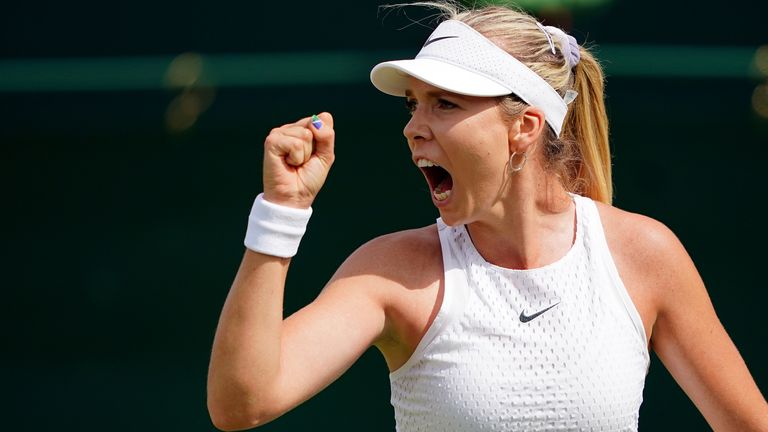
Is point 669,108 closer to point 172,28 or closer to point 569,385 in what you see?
point 172,28

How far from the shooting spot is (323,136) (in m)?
1.92

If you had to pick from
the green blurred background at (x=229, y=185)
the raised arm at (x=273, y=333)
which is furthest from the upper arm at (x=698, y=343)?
the green blurred background at (x=229, y=185)

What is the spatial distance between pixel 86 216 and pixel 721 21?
229 centimetres

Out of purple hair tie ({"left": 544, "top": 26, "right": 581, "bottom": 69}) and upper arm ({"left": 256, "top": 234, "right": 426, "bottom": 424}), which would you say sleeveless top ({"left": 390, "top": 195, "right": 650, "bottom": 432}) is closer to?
upper arm ({"left": 256, "top": 234, "right": 426, "bottom": 424})

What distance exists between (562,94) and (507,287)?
0.41 meters

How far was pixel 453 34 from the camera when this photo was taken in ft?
7.36

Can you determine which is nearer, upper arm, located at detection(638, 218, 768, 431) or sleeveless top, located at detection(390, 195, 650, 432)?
sleeveless top, located at detection(390, 195, 650, 432)

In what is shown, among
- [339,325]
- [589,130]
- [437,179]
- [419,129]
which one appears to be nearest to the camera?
[339,325]

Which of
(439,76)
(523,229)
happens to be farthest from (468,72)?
(523,229)

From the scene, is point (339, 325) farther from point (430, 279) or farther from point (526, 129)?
point (526, 129)

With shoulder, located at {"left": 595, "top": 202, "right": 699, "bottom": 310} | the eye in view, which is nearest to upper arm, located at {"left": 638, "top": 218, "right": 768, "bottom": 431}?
shoulder, located at {"left": 595, "top": 202, "right": 699, "bottom": 310}

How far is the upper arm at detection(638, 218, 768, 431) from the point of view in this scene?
223 cm

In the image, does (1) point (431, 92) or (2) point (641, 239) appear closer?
(1) point (431, 92)

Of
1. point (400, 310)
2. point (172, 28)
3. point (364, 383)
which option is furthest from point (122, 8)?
point (400, 310)
